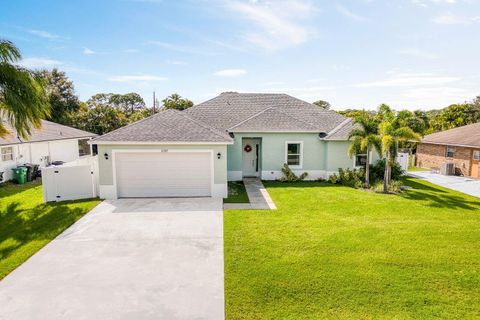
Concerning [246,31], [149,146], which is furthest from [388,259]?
[246,31]

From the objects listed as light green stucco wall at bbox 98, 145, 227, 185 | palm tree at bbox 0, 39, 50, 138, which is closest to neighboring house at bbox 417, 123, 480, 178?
light green stucco wall at bbox 98, 145, 227, 185

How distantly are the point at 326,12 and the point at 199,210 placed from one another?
35.6 feet

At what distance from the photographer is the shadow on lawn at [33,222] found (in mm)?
8914

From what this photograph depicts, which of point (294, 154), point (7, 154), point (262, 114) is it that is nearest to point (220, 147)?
point (294, 154)

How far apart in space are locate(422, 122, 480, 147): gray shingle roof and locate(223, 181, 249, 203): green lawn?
52.1ft

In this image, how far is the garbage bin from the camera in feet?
59.9

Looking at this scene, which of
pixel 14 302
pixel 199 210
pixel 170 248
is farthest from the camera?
pixel 199 210

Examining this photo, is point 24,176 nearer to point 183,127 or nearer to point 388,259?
point 183,127

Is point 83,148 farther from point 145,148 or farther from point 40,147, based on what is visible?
point 145,148

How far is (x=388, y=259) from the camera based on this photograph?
7.41 m

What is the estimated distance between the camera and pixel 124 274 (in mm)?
6781

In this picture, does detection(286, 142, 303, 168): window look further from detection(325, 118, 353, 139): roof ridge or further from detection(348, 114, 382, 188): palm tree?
detection(348, 114, 382, 188): palm tree

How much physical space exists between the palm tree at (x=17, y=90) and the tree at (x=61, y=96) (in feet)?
92.6

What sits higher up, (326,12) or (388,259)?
(326,12)
